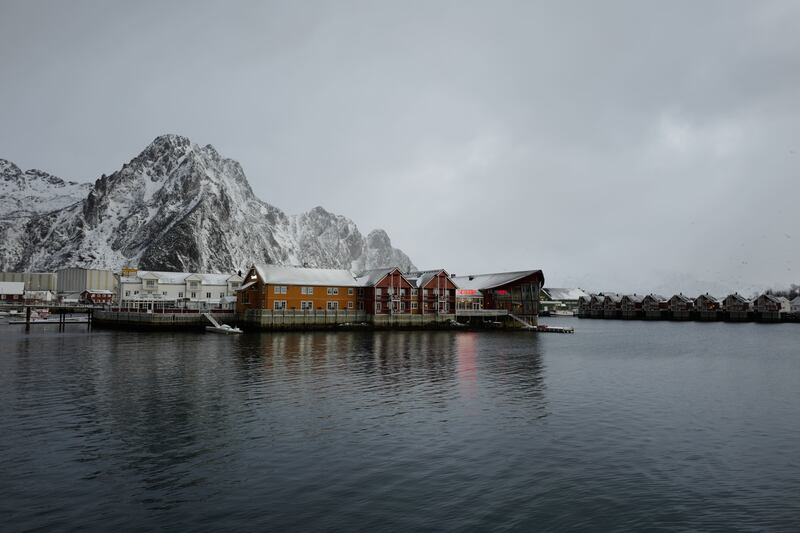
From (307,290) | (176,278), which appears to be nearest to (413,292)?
(307,290)

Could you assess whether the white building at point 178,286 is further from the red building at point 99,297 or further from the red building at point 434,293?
the red building at point 434,293

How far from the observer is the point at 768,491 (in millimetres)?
18297

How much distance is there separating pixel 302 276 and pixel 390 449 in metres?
84.6

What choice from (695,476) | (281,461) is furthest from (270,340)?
(695,476)

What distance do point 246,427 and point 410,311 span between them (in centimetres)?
8874

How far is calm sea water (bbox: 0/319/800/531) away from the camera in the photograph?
1608cm

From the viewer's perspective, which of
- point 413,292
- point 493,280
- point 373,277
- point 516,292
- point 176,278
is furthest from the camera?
point 176,278

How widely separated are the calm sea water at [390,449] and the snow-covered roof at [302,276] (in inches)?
2119

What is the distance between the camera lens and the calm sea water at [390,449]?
16078 millimetres

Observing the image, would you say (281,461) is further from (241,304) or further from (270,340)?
(241,304)

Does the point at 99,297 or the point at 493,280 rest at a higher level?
the point at 493,280

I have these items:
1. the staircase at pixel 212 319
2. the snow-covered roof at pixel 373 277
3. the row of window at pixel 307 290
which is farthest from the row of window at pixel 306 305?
the staircase at pixel 212 319

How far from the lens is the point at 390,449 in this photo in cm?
2261

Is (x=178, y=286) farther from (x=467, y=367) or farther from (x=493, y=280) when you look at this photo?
(x=467, y=367)
